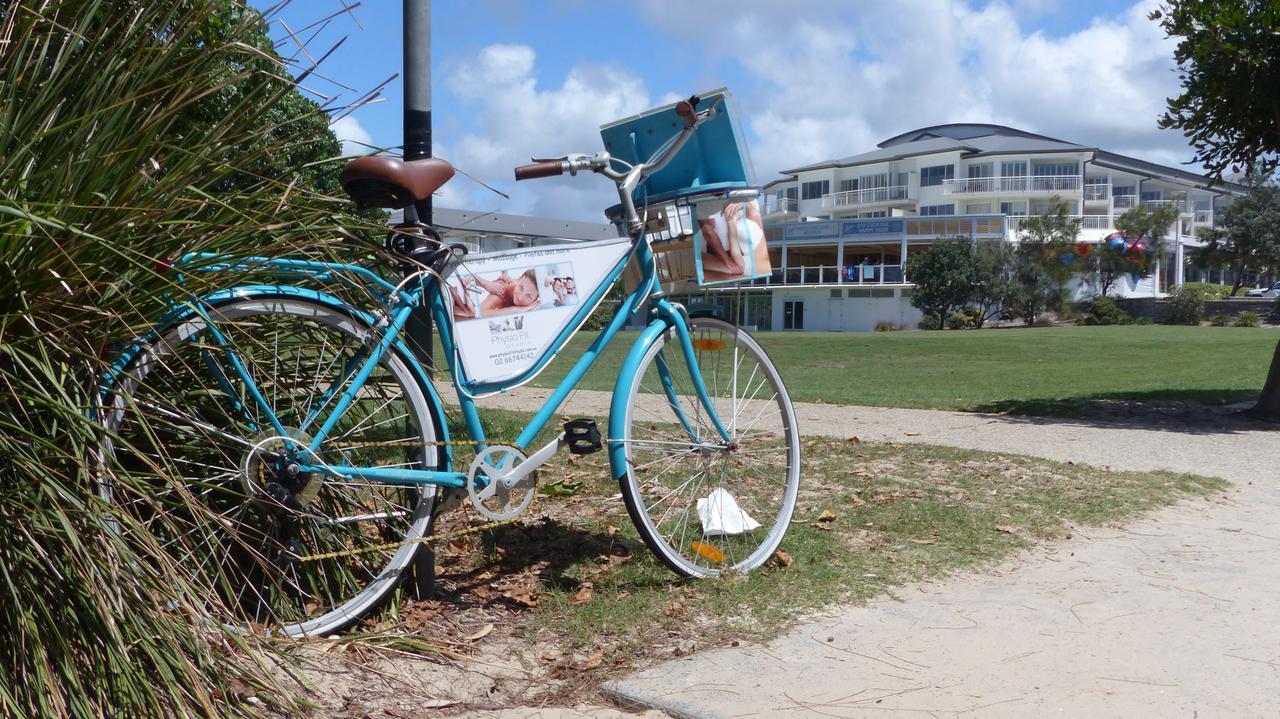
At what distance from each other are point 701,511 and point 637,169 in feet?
4.92

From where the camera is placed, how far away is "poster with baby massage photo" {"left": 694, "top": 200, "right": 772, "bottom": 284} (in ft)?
14.3

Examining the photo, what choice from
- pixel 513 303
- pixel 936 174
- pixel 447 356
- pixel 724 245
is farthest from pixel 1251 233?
pixel 447 356

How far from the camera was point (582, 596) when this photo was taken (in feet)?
13.4

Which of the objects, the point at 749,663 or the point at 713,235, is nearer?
the point at 749,663

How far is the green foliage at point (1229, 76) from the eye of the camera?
10.2 m

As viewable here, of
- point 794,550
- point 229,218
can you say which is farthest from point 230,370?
point 794,550

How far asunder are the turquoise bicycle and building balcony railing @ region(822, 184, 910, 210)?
301 ft

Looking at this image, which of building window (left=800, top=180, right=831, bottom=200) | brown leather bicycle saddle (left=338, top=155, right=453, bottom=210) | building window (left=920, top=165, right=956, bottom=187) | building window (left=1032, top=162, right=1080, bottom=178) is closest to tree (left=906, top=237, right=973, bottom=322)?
building window (left=920, top=165, right=956, bottom=187)

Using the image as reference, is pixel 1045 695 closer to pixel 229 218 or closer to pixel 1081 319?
pixel 229 218

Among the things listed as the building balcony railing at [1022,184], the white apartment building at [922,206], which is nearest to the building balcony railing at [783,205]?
the white apartment building at [922,206]

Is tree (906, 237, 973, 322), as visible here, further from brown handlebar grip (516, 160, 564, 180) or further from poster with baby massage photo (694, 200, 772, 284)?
brown handlebar grip (516, 160, 564, 180)

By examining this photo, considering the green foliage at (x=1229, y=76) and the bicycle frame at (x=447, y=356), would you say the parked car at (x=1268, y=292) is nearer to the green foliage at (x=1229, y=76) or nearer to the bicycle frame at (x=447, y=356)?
the green foliage at (x=1229, y=76)

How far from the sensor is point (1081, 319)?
6097 cm

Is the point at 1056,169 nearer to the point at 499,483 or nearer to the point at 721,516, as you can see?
the point at 721,516
